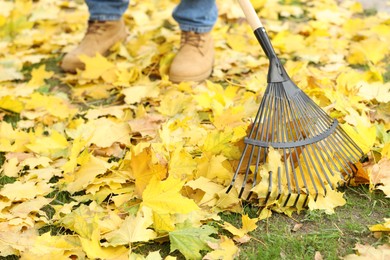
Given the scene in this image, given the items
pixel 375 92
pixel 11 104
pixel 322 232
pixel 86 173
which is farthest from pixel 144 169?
pixel 375 92

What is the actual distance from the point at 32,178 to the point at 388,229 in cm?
121

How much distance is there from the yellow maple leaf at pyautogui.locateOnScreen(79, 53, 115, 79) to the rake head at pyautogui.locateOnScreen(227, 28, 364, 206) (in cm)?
107

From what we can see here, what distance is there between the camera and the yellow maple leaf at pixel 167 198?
5.02 feet

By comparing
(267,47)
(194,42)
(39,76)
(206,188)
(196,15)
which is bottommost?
(39,76)

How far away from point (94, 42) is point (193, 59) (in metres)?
0.61

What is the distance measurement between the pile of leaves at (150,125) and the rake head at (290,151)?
0.21 feet

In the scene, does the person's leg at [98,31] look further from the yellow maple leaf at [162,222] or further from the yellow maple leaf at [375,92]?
the yellow maple leaf at [162,222]

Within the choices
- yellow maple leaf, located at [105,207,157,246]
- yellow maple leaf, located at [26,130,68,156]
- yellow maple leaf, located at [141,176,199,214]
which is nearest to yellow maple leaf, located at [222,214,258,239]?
yellow maple leaf, located at [141,176,199,214]

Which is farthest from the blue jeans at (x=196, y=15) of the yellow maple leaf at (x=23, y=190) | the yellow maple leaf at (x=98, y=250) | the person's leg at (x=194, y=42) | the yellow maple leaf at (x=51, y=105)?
the yellow maple leaf at (x=98, y=250)

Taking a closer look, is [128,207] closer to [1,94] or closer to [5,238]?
[5,238]

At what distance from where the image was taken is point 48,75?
2.76m

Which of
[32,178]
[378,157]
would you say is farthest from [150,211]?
[378,157]

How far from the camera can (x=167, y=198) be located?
5.10 ft

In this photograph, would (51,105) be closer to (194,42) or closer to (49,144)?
(49,144)
